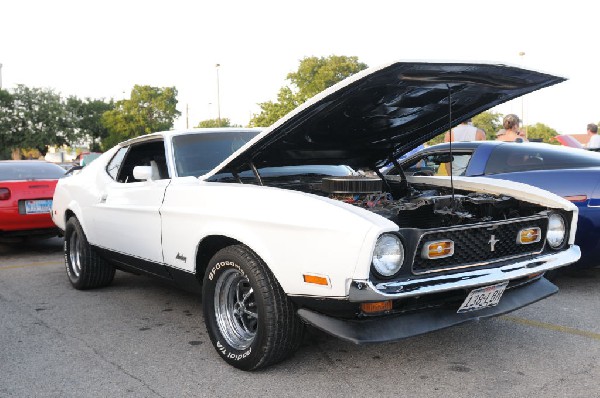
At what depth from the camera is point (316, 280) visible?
2.65 meters

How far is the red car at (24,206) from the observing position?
6984mm

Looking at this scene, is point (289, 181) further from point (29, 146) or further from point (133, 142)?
point (29, 146)

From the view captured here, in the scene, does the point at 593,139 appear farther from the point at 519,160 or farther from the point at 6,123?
the point at 6,123

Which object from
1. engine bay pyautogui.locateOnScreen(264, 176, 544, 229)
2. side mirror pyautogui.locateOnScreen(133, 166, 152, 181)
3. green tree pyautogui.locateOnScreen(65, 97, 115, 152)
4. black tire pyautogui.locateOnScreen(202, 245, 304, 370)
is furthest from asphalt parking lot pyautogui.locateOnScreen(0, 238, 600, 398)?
green tree pyautogui.locateOnScreen(65, 97, 115, 152)

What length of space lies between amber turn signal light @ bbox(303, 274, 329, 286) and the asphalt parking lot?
23.9 inches

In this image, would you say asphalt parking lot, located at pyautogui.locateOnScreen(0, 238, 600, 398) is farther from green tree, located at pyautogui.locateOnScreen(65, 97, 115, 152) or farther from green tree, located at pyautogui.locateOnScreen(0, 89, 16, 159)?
green tree, located at pyautogui.locateOnScreen(65, 97, 115, 152)

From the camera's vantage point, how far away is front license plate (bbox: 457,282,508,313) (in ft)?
9.42

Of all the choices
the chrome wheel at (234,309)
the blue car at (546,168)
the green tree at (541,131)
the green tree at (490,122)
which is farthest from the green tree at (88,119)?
the green tree at (541,131)

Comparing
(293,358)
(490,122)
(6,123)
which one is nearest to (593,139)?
(293,358)

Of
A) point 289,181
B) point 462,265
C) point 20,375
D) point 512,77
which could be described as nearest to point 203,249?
point 289,181

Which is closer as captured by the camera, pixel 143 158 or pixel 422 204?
pixel 422 204

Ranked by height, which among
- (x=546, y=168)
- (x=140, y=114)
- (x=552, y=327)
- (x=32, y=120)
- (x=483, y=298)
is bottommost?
(x=552, y=327)

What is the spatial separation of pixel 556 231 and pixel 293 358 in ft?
5.87

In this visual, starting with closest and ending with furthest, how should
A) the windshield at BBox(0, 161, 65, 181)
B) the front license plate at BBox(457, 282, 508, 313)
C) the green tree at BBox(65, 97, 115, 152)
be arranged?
the front license plate at BBox(457, 282, 508, 313) < the windshield at BBox(0, 161, 65, 181) < the green tree at BBox(65, 97, 115, 152)
